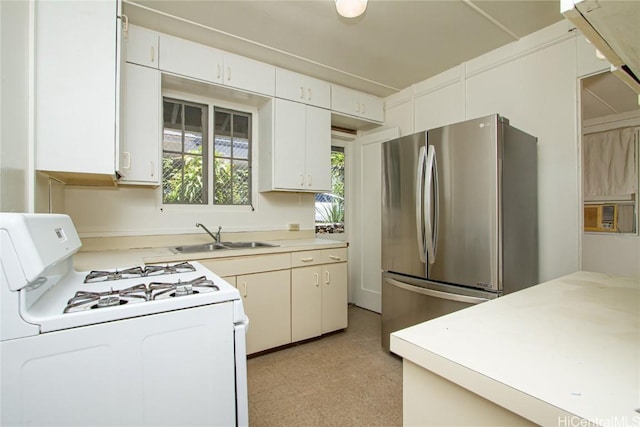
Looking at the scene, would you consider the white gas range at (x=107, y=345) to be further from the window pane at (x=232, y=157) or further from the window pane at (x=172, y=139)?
the window pane at (x=232, y=157)

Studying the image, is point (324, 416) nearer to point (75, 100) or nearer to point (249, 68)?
point (75, 100)

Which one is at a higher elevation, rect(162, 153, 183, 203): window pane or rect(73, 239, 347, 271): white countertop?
rect(162, 153, 183, 203): window pane

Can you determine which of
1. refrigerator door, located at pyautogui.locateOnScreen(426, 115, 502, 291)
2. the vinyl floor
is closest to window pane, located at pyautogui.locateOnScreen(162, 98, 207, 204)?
the vinyl floor

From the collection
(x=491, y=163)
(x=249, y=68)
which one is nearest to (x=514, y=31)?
(x=491, y=163)

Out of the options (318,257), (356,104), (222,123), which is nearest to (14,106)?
(222,123)

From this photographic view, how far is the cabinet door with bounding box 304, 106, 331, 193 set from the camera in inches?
112

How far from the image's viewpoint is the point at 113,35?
1.50 metres

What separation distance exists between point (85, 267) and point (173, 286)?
0.77 metres

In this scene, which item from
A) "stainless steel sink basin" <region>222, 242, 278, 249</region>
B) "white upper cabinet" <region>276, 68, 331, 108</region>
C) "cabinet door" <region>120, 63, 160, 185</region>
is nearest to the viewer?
"cabinet door" <region>120, 63, 160, 185</region>

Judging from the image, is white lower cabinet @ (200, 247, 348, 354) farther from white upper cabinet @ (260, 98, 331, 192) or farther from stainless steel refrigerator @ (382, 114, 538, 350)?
white upper cabinet @ (260, 98, 331, 192)

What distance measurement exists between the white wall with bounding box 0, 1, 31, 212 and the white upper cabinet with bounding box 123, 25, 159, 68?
0.81m

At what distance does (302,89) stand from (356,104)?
68cm

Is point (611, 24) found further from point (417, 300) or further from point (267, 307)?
point (267, 307)

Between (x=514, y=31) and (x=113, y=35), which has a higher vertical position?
(x=514, y=31)
